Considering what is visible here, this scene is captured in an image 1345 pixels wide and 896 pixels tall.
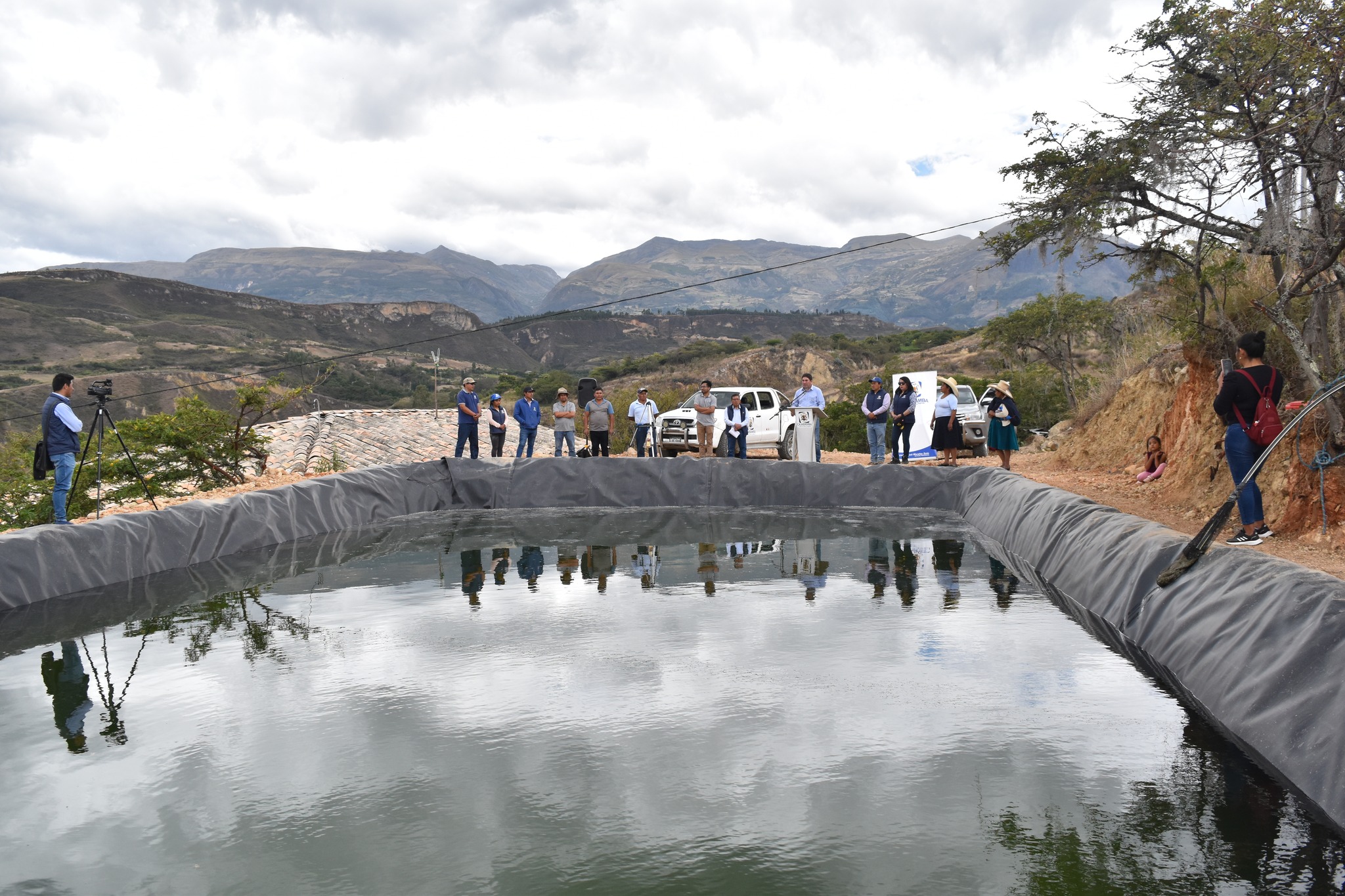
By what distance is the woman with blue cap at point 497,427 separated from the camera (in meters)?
16.2

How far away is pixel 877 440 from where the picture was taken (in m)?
15.1

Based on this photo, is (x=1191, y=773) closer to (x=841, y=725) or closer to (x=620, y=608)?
(x=841, y=725)

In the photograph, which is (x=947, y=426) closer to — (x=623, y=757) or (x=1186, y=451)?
(x=1186, y=451)

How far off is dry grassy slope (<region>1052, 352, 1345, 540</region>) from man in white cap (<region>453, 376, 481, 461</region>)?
1035cm

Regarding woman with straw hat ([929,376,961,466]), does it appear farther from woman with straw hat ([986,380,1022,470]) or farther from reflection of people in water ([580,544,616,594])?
reflection of people in water ([580,544,616,594])

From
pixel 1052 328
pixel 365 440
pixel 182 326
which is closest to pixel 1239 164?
pixel 365 440

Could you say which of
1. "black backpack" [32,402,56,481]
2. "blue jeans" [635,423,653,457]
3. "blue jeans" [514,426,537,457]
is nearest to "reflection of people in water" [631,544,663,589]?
"blue jeans" [514,426,537,457]

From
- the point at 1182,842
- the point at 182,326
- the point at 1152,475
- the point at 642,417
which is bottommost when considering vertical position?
the point at 1182,842

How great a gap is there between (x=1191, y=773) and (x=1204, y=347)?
8.54 meters

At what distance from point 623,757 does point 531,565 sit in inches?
219

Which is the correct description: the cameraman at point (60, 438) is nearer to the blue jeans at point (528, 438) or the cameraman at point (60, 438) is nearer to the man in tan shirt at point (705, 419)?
the blue jeans at point (528, 438)

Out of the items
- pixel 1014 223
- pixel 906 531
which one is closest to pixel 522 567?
pixel 906 531

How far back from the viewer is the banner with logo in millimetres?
18719

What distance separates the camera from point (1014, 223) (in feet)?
38.2
